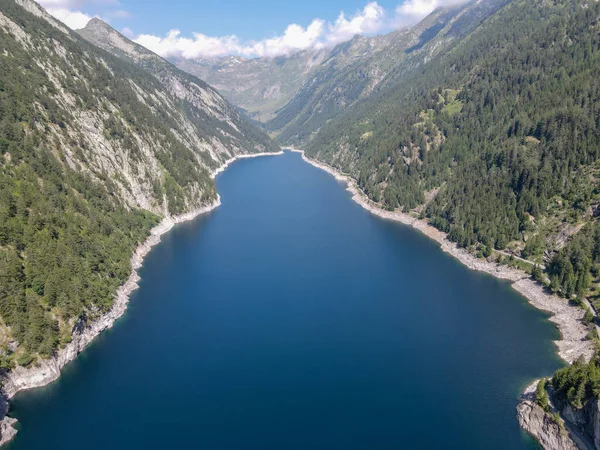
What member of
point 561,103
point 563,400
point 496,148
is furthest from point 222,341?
point 561,103

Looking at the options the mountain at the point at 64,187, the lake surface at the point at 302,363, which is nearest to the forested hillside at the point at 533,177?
the lake surface at the point at 302,363

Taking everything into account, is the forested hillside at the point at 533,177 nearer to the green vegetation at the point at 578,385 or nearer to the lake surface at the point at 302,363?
the lake surface at the point at 302,363

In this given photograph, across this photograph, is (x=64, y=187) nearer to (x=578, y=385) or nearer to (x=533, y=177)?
(x=578, y=385)

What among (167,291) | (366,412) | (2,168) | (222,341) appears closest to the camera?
(366,412)

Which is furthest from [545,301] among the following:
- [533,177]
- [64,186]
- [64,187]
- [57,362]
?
[64,186]

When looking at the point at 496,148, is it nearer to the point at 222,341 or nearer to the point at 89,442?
the point at 222,341

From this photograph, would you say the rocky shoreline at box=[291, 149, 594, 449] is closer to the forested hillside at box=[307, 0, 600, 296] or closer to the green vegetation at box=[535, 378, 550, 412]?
the green vegetation at box=[535, 378, 550, 412]
